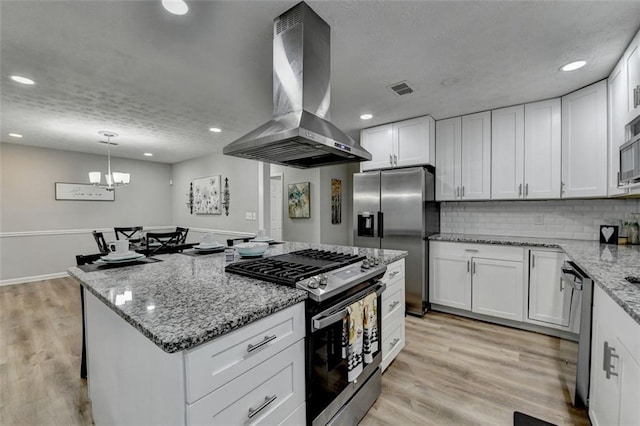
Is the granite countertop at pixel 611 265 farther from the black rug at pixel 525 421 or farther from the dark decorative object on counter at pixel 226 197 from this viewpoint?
the dark decorative object on counter at pixel 226 197

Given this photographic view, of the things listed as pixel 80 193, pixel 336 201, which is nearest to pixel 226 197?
pixel 336 201

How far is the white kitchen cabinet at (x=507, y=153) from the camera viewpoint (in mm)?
3129

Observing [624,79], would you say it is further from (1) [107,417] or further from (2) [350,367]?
(1) [107,417]

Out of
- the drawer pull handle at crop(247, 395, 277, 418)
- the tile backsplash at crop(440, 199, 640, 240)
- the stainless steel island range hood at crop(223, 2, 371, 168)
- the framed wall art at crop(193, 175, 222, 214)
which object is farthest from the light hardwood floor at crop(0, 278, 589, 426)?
the framed wall art at crop(193, 175, 222, 214)

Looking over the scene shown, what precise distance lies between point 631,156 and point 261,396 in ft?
8.81

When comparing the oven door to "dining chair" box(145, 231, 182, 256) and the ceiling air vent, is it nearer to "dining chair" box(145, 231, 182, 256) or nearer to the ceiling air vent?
"dining chair" box(145, 231, 182, 256)

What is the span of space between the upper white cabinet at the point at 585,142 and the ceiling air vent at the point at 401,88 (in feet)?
5.30

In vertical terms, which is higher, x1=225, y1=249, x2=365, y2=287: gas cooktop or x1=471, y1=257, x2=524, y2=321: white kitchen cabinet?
x1=225, y1=249, x2=365, y2=287: gas cooktop

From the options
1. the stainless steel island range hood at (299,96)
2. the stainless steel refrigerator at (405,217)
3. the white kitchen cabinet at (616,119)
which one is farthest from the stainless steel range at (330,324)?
the white kitchen cabinet at (616,119)

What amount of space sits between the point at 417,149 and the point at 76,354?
13.3ft

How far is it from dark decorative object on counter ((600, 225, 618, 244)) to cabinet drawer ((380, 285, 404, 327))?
7.13 feet

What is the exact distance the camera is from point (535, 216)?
130 inches

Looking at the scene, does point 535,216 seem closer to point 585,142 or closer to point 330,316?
point 585,142

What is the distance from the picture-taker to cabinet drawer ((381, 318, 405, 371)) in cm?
207
